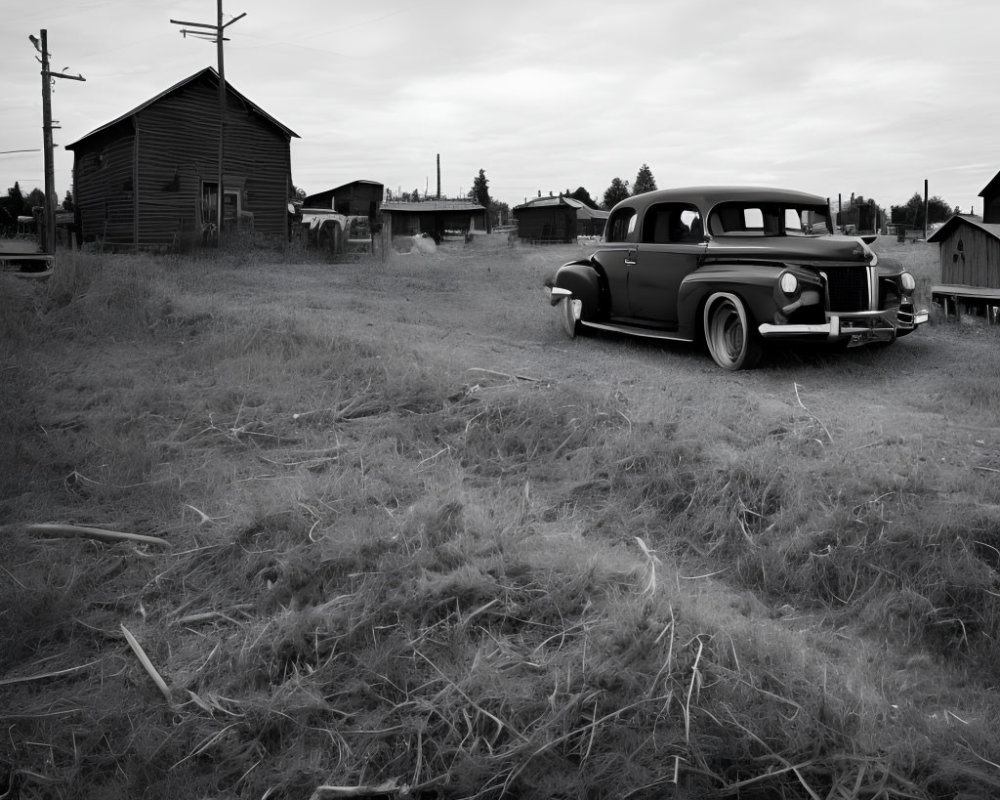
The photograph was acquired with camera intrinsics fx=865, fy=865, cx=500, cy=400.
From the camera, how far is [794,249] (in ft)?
26.7

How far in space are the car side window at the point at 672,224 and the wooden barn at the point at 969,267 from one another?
505 cm

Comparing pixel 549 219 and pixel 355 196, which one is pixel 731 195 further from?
pixel 355 196

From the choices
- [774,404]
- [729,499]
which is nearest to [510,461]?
[729,499]

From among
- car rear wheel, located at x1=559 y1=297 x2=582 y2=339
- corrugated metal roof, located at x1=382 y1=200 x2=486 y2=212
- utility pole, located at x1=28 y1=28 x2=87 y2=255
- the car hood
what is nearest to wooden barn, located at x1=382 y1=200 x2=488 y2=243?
corrugated metal roof, located at x1=382 y1=200 x2=486 y2=212

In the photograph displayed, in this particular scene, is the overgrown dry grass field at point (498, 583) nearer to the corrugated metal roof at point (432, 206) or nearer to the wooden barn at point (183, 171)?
the wooden barn at point (183, 171)

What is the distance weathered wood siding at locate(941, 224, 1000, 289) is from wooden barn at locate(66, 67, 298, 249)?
17.4 meters

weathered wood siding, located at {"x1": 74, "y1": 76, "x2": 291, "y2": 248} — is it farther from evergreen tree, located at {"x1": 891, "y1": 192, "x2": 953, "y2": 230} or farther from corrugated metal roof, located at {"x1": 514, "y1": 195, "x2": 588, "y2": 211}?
evergreen tree, located at {"x1": 891, "y1": 192, "x2": 953, "y2": 230}

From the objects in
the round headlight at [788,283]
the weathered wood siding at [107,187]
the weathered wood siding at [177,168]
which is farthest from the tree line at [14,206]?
the round headlight at [788,283]

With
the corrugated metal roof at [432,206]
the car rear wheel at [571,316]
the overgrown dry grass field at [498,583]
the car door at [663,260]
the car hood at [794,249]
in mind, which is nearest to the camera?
the overgrown dry grass field at [498,583]

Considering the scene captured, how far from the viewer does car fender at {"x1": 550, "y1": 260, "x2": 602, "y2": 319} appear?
10.2 m

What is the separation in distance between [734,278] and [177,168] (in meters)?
21.1

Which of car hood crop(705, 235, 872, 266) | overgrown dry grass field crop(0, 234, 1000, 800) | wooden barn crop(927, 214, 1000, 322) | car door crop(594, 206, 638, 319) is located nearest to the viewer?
overgrown dry grass field crop(0, 234, 1000, 800)

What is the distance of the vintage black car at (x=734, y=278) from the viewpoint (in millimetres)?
7844

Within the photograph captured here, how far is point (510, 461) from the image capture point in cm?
574
